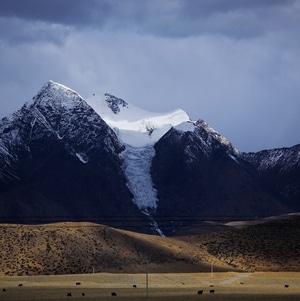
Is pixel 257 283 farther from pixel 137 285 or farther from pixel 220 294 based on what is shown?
pixel 220 294

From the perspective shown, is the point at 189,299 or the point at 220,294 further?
the point at 220,294

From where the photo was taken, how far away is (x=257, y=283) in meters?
194

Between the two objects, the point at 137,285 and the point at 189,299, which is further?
the point at 137,285

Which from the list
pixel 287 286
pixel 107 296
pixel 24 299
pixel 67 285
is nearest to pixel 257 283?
pixel 287 286

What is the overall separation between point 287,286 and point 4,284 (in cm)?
4837

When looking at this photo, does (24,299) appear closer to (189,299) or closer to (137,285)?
(189,299)

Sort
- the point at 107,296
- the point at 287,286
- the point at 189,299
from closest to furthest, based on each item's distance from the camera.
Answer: the point at 189,299 → the point at 107,296 → the point at 287,286

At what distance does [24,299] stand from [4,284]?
163 ft

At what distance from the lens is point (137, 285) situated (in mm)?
192750

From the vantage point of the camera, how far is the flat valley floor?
496 feet

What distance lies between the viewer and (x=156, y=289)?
17825 cm

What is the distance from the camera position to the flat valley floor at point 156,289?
15112 centimetres

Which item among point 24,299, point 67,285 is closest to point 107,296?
point 24,299

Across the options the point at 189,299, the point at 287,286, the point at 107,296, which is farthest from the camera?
the point at 287,286
